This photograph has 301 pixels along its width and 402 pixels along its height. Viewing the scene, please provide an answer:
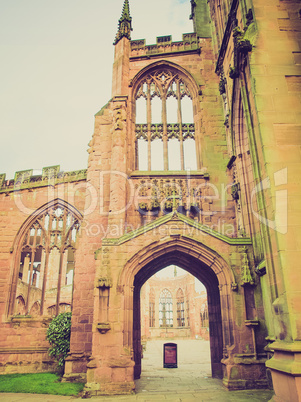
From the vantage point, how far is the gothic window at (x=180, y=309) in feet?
146

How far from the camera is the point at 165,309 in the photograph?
46.2 m

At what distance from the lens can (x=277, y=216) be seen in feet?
20.5

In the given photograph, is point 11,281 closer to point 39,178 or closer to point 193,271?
point 39,178

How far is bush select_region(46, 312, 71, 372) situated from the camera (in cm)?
1176

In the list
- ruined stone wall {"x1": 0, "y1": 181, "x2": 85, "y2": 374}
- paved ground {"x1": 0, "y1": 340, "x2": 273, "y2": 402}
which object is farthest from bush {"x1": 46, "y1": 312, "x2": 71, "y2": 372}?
paved ground {"x1": 0, "y1": 340, "x2": 273, "y2": 402}

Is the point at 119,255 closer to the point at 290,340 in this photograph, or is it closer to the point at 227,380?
the point at 227,380

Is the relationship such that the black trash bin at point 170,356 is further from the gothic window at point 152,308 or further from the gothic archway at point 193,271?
the gothic window at point 152,308

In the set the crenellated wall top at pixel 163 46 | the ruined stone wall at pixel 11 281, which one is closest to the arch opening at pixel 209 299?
the ruined stone wall at pixel 11 281

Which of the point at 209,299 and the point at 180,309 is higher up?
the point at 180,309

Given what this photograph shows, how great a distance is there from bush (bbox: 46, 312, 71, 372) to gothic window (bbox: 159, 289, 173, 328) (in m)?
34.6

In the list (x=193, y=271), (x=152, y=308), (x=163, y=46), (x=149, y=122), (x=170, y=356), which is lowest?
(x=170, y=356)

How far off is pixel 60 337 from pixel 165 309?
36.1 m

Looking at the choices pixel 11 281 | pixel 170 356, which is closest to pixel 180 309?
pixel 170 356

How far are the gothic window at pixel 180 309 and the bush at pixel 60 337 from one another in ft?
113
